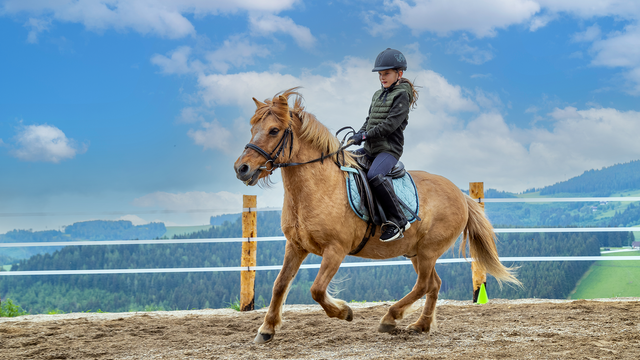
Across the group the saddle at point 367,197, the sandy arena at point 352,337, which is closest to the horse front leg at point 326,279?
the sandy arena at point 352,337

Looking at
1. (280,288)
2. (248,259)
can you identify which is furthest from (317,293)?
(248,259)

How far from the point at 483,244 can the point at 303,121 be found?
273cm

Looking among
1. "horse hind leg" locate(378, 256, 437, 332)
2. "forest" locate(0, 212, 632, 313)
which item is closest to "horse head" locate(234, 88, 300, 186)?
"forest" locate(0, 212, 632, 313)

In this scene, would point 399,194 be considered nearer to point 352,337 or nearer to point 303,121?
point 303,121

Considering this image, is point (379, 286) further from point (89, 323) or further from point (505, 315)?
point (89, 323)

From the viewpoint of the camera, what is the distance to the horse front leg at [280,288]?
13.4 ft

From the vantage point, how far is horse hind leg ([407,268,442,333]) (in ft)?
15.1

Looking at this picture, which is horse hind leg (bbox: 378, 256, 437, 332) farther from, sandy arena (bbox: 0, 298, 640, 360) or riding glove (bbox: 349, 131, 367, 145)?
riding glove (bbox: 349, 131, 367, 145)

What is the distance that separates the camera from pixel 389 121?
411 centimetres

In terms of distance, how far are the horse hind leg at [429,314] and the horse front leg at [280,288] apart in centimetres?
143

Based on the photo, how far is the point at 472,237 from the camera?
17.1 ft

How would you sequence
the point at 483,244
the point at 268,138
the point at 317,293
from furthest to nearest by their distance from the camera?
the point at 483,244 < the point at 317,293 < the point at 268,138

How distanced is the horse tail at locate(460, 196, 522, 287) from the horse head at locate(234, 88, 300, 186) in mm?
2588

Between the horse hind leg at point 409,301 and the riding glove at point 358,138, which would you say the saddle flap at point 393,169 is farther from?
the horse hind leg at point 409,301
